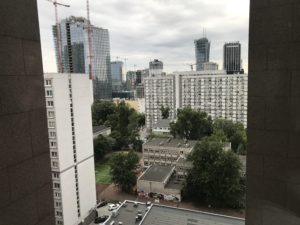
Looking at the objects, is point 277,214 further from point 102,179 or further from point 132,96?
point 132,96

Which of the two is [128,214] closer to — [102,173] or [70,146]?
[70,146]

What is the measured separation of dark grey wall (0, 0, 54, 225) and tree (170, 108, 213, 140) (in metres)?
27.8

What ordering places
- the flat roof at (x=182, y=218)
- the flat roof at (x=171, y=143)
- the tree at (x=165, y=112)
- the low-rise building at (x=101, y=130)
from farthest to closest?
the tree at (x=165, y=112) < the low-rise building at (x=101, y=130) < the flat roof at (x=171, y=143) < the flat roof at (x=182, y=218)

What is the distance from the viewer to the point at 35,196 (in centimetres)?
225

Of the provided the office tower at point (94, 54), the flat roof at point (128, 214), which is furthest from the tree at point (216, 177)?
the office tower at point (94, 54)

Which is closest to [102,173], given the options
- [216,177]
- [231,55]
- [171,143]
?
[171,143]

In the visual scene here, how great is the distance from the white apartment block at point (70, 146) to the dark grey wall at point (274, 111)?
40.6 ft

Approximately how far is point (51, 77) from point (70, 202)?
289 inches

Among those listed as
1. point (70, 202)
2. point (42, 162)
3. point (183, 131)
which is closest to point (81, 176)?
point (70, 202)

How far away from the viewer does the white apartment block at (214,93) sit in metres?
37.2

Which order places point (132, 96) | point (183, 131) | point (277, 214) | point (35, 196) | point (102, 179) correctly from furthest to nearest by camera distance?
1. point (132, 96)
2. point (183, 131)
3. point (102, 179)
4. point (277, 214)
5. point (35, 196)

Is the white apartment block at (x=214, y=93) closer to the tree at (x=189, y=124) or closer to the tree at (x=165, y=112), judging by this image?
the tree at (x=165, y=112)

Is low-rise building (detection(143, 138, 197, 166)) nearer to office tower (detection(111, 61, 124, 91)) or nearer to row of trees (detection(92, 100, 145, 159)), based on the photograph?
row of trees (detection(92, 100, 145, 159))

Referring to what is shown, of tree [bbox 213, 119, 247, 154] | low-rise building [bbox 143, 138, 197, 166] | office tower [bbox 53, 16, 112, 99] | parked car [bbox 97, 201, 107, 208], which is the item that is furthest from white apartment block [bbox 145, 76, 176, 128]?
parked car [bbox 97, 201, 107, 208]
